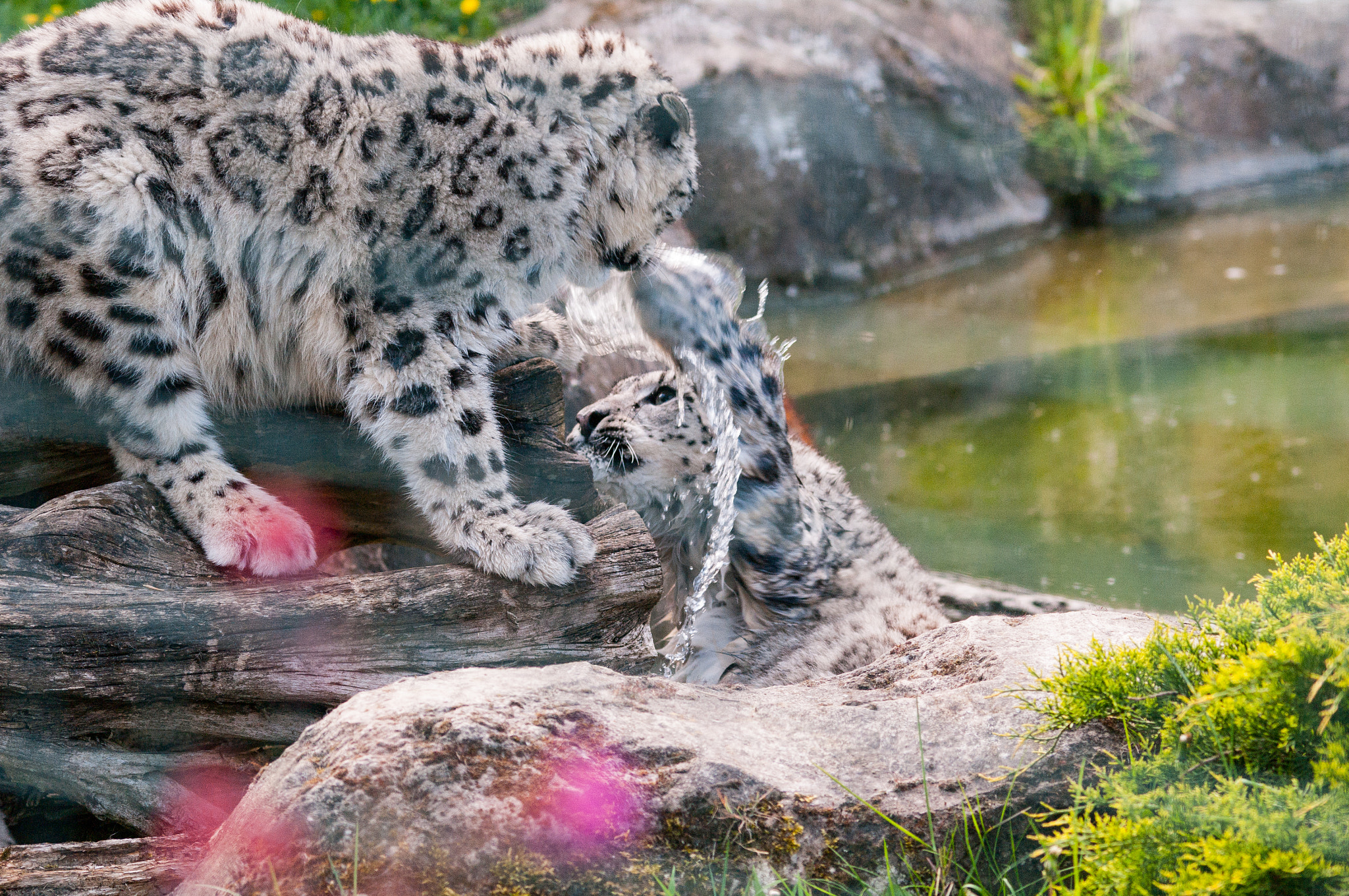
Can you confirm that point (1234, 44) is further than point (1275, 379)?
Yes

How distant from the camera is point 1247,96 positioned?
1202cm

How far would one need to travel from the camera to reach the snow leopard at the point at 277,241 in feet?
9.85

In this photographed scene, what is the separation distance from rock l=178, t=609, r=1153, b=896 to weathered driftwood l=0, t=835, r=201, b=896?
14.6 inches

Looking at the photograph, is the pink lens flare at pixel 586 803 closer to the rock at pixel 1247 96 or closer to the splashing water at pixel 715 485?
the splashing water at pixel 715 485

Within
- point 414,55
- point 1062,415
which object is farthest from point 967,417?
point 414,55

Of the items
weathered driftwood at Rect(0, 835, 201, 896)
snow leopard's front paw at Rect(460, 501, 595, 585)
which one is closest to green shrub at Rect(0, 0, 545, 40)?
snow leopard's front paw at Rect(460, 501, 595, 585)

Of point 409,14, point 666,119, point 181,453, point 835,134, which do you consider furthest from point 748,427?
point 835,134

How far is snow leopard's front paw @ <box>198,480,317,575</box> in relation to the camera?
3.07 metres

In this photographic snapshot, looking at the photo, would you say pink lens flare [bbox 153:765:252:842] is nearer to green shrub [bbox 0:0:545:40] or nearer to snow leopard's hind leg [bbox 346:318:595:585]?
snow leopard's hind leg [bbox 346:318:595:585]

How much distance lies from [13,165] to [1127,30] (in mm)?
12177

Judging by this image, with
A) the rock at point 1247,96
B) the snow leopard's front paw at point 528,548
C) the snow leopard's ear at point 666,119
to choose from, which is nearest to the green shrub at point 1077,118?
the rock at point 1247,96

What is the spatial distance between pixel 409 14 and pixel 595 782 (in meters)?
8.47

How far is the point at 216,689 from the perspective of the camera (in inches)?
119

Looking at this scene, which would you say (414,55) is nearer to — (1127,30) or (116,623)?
(116,623)
